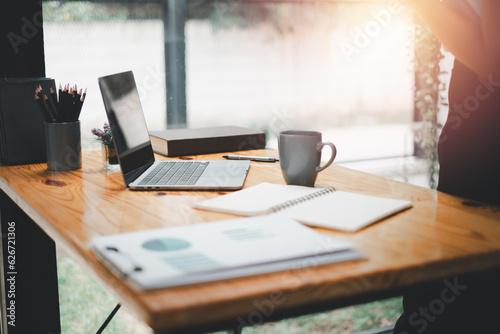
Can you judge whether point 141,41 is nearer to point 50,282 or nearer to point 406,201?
point 50,282

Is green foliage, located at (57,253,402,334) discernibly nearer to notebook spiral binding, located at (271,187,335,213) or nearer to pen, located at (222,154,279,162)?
pen, located at (222,154,279,162)

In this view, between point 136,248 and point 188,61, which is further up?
point 188,61

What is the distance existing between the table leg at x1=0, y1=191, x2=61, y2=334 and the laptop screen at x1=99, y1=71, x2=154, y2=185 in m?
0.58

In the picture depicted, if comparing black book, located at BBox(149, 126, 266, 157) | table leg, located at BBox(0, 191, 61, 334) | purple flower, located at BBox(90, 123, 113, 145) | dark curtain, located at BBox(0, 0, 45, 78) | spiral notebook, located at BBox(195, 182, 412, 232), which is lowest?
table leg, located at BBox(0, 191, 61, 334)

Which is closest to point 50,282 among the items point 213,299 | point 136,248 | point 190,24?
point 136,248

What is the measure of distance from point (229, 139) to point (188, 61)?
4.02ft

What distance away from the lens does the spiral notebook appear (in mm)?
828

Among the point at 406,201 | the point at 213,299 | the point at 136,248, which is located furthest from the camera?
the point at 406,201

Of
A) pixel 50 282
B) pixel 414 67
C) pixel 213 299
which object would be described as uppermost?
pixel 414 67

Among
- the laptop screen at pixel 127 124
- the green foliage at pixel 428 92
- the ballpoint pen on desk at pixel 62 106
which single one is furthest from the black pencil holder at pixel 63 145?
the green foliage at pixel 428 92

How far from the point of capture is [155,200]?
1010 mm

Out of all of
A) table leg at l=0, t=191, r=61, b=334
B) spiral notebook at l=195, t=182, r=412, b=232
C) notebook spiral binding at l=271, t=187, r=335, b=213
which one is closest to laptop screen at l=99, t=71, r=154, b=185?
spiral notebook at l=195, t=182, r=412, b=232

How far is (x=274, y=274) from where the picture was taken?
616mm

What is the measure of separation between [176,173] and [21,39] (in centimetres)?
78
